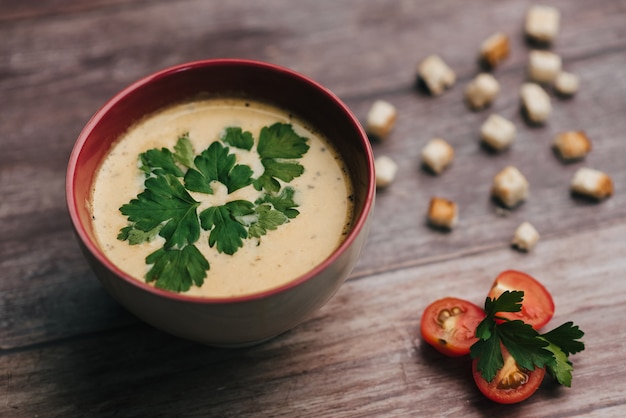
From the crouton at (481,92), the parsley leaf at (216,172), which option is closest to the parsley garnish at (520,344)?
the parsley leaf at (216,172)

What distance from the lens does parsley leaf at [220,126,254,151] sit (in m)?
1.77

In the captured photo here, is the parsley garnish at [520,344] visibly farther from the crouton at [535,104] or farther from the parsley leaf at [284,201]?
the crouton at [535,104]

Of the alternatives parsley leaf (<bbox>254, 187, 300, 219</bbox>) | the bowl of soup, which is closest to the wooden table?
the bowl of soup

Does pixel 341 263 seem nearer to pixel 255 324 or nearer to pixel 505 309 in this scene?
pixel 255 324

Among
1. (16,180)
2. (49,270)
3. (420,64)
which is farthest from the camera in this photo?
(420,64)

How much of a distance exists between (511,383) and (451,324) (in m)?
0.18

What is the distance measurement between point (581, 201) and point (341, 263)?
0.83 m

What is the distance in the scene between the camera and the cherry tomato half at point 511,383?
1.69 m

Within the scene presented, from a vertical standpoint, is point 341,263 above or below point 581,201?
above

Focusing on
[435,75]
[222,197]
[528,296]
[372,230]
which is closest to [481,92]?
[435,75]

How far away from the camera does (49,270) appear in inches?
75.9

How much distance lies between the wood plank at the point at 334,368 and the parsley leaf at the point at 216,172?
380mm

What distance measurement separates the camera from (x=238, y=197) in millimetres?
1677

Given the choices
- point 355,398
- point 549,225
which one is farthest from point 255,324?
point 549,225
